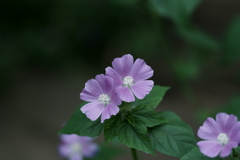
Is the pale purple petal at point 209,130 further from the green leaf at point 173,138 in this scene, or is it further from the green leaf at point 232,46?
the green leaf at point 232,46

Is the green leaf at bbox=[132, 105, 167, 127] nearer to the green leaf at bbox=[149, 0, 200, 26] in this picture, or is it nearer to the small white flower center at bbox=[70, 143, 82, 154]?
the small white flower center at bbox=[70, 143, 82, 154]

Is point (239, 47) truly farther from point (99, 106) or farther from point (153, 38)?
point (99, 106)

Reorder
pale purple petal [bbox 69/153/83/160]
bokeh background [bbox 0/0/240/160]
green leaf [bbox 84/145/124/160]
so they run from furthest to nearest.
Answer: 1. bokeh background [bbox 0/0/240/160]
2. green leaf [bbox 84/145/124/160]
3. pale purple petal [bbox 69/153/83/160]

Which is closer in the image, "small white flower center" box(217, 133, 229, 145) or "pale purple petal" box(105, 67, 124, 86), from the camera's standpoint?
"small white flower center" box(217, 133, 229, 145)

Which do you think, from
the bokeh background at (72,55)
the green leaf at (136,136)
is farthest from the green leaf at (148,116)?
the bokeh background at (72,55)

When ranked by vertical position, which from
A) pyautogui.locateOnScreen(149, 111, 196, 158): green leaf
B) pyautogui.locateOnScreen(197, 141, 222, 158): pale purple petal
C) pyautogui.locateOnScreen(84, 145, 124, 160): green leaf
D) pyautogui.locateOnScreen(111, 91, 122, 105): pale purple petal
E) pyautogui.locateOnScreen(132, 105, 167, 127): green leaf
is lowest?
pyautogui.locateOnScreen(197, 141, 222, 158): pale purple petal

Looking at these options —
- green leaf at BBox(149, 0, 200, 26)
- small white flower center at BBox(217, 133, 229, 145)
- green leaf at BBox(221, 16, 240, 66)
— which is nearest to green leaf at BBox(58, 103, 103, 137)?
small white flower center at BBox(217, 133, 229, 145)

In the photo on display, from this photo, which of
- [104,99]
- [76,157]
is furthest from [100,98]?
[76,157]

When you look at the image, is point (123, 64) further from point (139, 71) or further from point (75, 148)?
point (75, 148)
